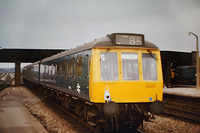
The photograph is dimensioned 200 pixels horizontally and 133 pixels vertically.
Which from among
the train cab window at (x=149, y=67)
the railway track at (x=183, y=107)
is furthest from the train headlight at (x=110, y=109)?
the railway track at (x=183, y=107)

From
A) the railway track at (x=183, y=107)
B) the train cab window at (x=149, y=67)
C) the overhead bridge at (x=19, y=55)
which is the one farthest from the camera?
the overhead bridge at (x=19, y=55)

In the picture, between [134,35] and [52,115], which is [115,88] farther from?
[52,115]

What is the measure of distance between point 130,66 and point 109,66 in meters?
0.67

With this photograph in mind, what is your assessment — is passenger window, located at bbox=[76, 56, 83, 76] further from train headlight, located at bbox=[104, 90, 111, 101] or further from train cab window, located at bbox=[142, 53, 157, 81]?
train cab window, located at bbox=[142, 53, 157, 81]

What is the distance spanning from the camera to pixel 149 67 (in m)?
7.13

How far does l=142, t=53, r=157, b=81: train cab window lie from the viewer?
7.06 metres

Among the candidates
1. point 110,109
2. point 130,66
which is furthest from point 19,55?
point 110,109

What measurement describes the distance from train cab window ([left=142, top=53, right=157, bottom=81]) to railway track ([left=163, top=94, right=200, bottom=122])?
13.6 feet

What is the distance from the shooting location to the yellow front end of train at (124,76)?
665 centimetres

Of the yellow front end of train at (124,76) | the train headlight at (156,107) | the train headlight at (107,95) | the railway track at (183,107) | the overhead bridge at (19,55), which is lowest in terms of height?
the railway track at (183,107)

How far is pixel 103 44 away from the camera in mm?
6879

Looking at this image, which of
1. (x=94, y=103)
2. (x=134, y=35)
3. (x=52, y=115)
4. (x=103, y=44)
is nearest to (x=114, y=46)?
(x=103, y=44)

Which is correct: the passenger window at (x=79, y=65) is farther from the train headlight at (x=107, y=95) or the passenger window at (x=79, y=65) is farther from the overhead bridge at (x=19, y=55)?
the overhead bridge at (x=19, y=55)

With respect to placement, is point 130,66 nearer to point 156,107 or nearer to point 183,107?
point 156,107
